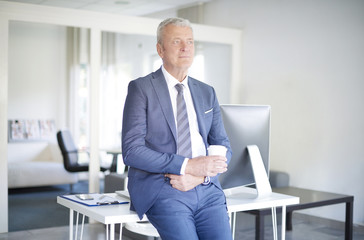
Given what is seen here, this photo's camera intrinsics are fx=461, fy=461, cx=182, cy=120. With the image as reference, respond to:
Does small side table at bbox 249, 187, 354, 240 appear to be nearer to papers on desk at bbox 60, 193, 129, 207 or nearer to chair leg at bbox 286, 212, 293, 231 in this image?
chair leg at bbox 286, 212, 293, 231

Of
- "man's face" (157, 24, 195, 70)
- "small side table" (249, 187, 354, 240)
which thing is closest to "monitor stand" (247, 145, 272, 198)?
"man's face" (157, 24, 195, 70)

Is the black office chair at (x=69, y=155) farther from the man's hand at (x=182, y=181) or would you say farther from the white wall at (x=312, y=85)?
the man's hand at (x=182, y=181)

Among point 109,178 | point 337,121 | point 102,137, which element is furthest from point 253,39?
point 102,137

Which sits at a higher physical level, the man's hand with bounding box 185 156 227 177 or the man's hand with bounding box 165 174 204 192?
the man's hand with bounding box 185 156 227 177

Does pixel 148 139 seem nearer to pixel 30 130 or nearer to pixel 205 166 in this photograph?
pixel 205 166

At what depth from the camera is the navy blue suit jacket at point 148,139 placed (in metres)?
1.92

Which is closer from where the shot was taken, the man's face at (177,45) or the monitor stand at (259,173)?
the man's face at (177,45)

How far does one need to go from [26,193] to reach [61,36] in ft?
10.2

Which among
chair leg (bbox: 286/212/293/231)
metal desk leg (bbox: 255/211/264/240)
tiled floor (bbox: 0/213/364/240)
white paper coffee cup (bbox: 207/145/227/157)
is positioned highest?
white paper coffee cup (bbox: 207/145/227/157)

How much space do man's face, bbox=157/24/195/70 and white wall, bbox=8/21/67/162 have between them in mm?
6178

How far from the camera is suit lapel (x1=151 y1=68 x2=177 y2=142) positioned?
1.99 m

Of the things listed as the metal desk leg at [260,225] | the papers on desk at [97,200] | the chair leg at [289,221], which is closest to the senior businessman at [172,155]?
the papers on desk at [97,200]

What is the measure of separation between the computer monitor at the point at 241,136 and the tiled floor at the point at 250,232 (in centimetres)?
188

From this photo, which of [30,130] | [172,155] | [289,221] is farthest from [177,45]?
[30,130]
